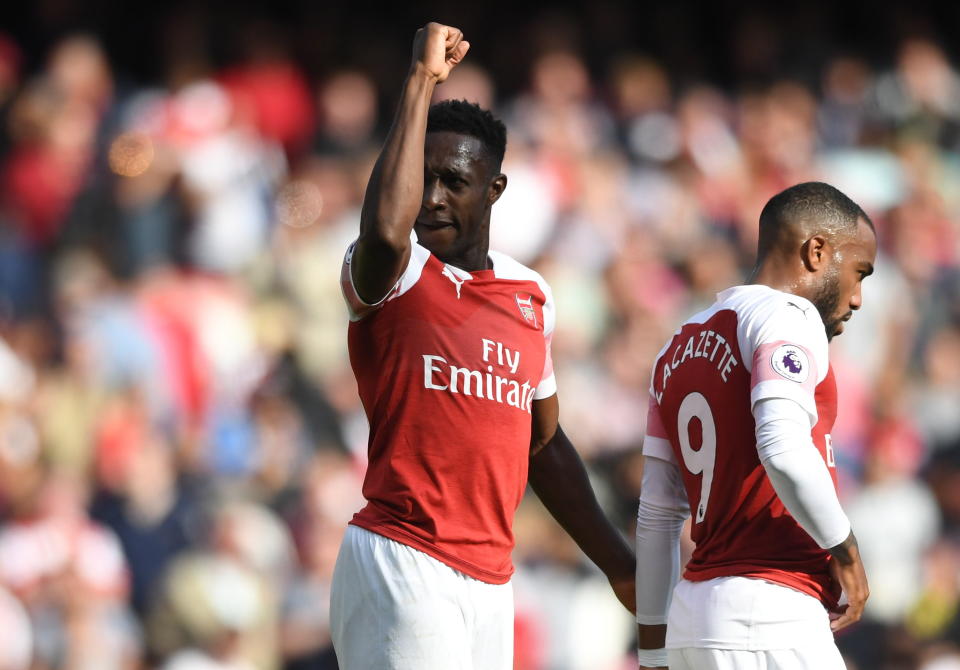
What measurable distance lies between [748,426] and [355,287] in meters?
1.13

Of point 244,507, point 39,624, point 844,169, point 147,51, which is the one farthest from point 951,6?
point 39,624

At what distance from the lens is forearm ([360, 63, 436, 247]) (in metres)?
3.39

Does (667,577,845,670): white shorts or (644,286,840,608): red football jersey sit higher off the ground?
(644,286,840,608): red football jersey

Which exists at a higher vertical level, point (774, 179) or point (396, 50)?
point (396, 50)

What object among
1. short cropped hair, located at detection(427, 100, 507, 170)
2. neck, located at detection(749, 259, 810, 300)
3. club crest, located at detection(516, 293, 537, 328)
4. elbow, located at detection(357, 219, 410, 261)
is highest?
short cropped hair, located at detection(427, 100, 507, 170)

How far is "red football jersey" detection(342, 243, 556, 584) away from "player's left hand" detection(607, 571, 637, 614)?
2.36ft

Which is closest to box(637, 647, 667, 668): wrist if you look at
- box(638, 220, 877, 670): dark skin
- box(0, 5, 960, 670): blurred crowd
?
box(638, 220, 877, 670): dark skin

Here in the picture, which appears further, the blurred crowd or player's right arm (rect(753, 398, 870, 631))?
the blurred crowd

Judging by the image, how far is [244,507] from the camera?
25.0 feet

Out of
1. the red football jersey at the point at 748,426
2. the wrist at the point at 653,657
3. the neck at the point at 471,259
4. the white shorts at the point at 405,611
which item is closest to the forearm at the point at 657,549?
the wrist at the point at 653,657

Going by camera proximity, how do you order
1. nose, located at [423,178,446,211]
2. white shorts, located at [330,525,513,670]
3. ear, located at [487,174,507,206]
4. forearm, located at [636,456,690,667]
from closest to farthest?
white shorts, located at [330,525,513,670], nose, located at [423,178,446,211], ear, located at [487,174,507,206], forearm, located at [636,456,690,667]

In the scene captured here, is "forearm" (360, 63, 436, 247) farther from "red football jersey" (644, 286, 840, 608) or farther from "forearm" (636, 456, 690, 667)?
"forearm" (636, 456, 690, 667)

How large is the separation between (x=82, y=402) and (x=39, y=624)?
1.35 meters

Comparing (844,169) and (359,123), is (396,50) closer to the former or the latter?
(359,123)
